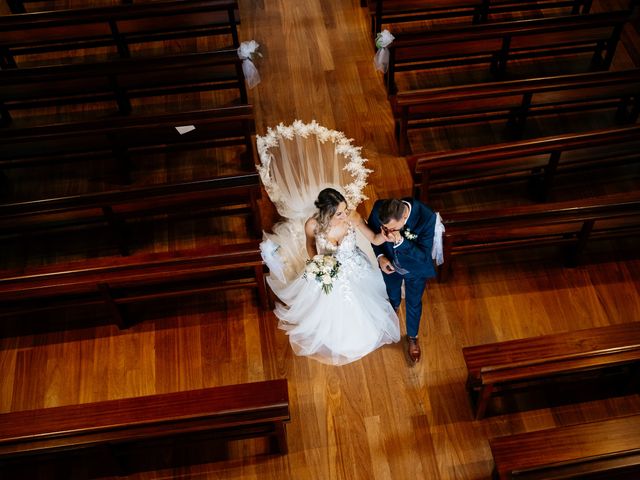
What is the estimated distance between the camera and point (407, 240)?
3.18 m

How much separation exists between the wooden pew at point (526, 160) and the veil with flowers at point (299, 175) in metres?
0.53

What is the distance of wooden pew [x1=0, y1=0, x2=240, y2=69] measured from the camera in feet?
16.7

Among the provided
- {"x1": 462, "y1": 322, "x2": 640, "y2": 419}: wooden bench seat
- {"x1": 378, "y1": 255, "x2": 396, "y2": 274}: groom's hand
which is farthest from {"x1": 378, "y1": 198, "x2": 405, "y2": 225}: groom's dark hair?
{"x1": 462, "y1": 322, "x2": 640, "y2": 419}: wooden bench seat

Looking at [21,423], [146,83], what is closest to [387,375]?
[21,423]

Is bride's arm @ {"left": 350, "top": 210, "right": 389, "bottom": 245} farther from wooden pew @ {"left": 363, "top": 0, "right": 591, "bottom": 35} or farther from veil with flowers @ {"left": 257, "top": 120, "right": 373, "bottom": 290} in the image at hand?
wooden pew @ {"left": 363, "top": 0, "right": 591, "bottom": 35}

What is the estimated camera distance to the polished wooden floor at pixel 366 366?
11.1 feet

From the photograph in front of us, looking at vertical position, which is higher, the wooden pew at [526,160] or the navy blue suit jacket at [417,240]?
the wooden pew at [526,160]

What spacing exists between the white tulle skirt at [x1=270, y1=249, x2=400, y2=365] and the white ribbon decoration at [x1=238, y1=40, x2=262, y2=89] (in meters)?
1.94

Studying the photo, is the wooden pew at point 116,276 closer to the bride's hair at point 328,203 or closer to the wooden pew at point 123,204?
the wooden pew at point 123,204

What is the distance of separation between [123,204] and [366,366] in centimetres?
173

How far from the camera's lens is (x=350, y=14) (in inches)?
226

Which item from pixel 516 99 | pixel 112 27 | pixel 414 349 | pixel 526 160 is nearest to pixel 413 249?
pixel 414 349

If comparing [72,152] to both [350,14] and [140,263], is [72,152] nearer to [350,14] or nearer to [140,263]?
[140,263]

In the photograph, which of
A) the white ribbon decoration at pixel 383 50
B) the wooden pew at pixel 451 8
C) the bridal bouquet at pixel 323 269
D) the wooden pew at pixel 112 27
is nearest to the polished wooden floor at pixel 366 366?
the bridal bouquet at pixel 323 269
